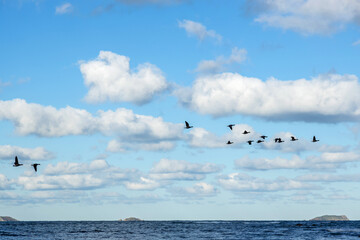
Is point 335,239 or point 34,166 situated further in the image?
point 335,239

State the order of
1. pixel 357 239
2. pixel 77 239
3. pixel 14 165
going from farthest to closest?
pixel 77 239 < pixel 357 239 < pixel 14 165

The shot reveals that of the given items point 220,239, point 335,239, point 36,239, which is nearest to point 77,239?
point 36,239

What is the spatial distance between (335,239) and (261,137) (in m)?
26.3

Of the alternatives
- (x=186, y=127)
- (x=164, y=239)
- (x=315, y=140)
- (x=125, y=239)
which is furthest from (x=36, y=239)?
(x=315, y=140)

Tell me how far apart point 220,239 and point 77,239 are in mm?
29689

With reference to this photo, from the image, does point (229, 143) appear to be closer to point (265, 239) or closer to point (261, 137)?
point (261, 137)

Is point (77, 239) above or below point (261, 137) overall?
below

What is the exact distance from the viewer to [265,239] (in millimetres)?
96125

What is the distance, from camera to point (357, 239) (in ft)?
313

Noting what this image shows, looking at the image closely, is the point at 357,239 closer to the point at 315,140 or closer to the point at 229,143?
the point at 315,140

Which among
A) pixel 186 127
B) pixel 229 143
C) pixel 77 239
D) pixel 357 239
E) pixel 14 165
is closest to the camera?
pixel 14 165

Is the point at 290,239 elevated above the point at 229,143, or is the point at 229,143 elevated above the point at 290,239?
the point at 229,143

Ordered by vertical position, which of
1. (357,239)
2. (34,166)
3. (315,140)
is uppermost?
(315,140)

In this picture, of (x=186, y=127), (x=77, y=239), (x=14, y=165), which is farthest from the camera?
(x=77, y=239)
